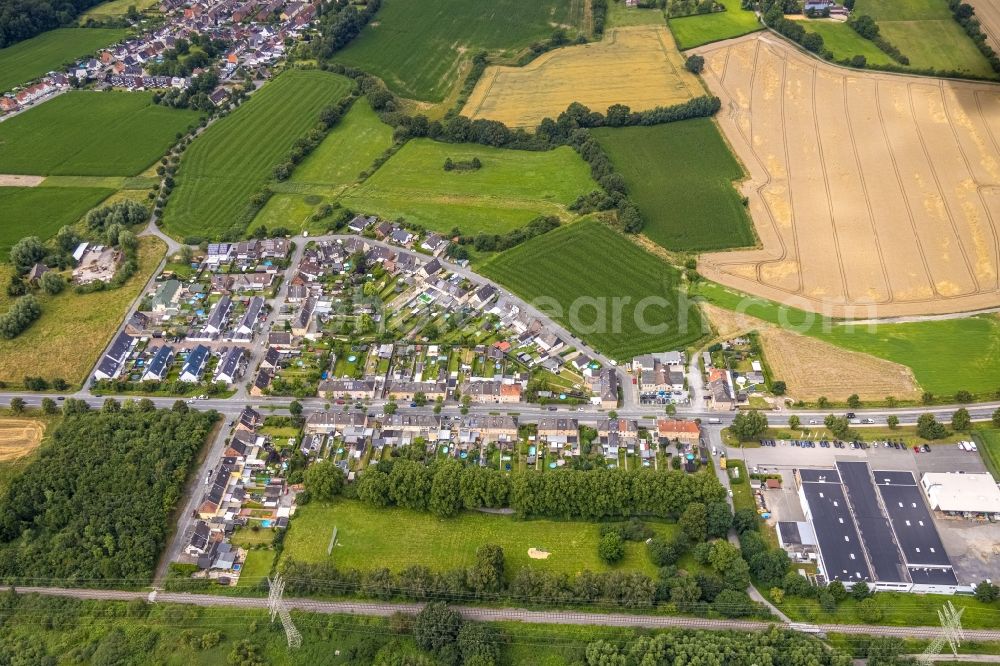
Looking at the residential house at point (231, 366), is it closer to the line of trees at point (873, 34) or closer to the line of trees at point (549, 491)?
the line of trees at point (549, 491)

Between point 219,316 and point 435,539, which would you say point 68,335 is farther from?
point 435,539

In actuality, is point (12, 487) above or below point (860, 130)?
below

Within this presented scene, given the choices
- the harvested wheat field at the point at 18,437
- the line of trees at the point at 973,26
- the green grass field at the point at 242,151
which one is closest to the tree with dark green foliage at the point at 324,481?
the harvested wheat field at the point at 18,437

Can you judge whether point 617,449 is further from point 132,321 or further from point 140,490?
point 132,321

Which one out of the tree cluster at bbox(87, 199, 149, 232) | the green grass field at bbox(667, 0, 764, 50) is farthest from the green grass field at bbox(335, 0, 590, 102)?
the tree cluster at bbox(87, 199, 149, 232)

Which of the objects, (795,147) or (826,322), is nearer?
(826,322)

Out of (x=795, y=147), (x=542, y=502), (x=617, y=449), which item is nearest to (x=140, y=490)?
(x=542, y=502)
